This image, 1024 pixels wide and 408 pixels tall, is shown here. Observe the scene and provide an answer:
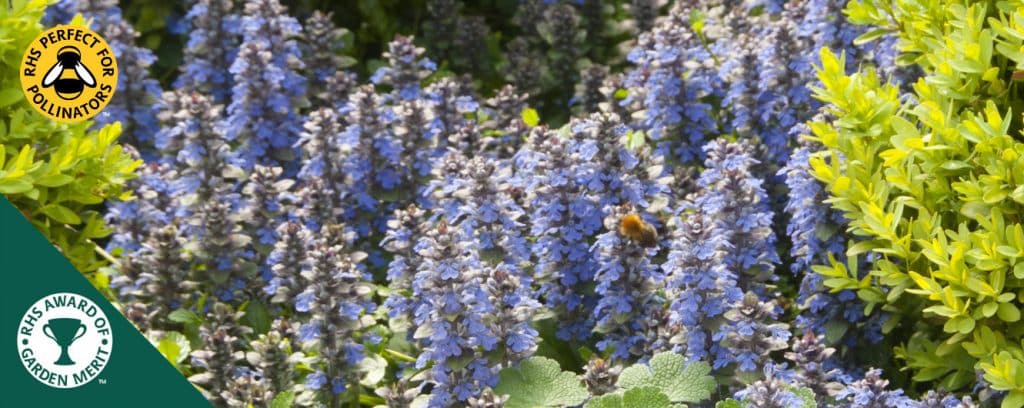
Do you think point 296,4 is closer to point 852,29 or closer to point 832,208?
point 852,29

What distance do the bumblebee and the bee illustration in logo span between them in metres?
1.89

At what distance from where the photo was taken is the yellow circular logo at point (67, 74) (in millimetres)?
4461

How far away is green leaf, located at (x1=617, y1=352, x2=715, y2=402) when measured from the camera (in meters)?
3.97

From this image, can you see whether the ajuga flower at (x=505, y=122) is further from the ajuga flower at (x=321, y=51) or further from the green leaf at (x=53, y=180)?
the green leaf at (x=53, y=180)

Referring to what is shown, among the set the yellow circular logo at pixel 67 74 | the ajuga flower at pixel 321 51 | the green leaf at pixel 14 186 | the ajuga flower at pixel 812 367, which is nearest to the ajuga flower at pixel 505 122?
the ajuga flower at pixel 321 51

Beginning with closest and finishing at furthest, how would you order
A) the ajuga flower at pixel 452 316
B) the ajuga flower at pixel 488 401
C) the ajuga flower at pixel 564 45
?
1. the ajuga flower at pixel 488 401
2. the ajuga flower at pixel 452 316
3. the ajuga flower at pixel 564 45

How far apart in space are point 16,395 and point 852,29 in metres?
3.34

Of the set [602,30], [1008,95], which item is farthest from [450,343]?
[602,30]

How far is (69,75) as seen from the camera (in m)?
4.61

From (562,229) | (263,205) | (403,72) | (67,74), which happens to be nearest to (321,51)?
(403,72)

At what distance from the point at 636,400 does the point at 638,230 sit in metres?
0.65

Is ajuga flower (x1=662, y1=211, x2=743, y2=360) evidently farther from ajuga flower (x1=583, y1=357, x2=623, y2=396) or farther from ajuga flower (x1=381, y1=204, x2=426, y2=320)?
ajuga flower (x1=381, y1=204, x2=426, y2=320)

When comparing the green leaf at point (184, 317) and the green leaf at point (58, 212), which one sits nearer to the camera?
the green leaf at point (58, 212)

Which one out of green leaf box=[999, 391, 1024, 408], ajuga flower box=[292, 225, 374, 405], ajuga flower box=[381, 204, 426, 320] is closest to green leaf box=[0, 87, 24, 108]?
ajuga flower box=[292, 225, 374, 405]
